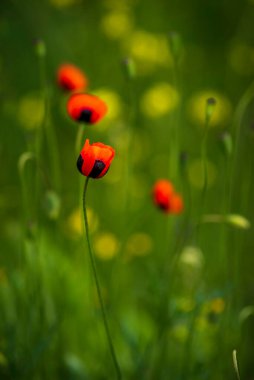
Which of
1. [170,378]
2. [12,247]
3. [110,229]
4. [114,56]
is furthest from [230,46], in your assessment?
[170,378]

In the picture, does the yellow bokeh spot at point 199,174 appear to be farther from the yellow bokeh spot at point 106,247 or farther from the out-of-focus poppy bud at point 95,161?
the out-of-focus poppy bud at point 95,161

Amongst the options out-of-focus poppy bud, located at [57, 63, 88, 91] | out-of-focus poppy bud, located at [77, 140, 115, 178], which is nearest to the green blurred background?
out-of-focus poppy bud, located at [57, 63, 88, 91]

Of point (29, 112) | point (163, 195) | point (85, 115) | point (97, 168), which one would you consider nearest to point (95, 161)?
point (97, 168)

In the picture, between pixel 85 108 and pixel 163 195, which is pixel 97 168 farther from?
pixel 163 195

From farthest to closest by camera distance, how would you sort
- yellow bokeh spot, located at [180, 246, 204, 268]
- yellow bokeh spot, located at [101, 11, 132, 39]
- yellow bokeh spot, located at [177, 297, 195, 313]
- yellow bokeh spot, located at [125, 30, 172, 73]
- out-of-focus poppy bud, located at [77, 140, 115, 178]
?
yellow bokeh spot, located at [101, 11, 132, 39] → yellow bokeh spot, located at [125, 30, 172, 73] → yellow bokeh spot, located at [180, 246, 204, 268] → yellow bokeh spot, located at [177, 297, 195, 313] → out-of-focus poppy bud, located at [77, 140, 115, 178]

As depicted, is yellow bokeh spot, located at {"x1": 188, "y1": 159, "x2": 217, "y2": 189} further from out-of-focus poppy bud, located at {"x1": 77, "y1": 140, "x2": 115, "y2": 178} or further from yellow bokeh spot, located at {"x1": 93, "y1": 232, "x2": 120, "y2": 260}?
out-of-focus poppy bud, located at {"x1": 77, "y1": 140, "x2": 115, "y2": 178}

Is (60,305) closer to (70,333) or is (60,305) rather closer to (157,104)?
(70,333)
